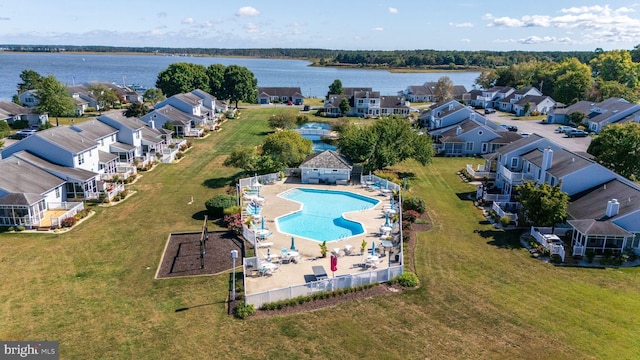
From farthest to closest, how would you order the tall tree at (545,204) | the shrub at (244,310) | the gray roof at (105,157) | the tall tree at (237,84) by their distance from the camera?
the tall tree at (237,84) → the gray roof at (105,157) → the tall tree at (545,204) → the shrub at (244,310)

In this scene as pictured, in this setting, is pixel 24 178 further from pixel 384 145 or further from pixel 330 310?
pixel 384 145

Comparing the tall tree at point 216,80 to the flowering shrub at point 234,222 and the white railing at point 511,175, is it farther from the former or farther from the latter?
the white railing at point 511,175

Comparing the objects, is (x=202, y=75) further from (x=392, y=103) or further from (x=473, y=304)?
(x=473, y=304)

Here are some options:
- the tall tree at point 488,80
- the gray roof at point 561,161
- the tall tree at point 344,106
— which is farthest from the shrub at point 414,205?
the tall tree at point 488,80

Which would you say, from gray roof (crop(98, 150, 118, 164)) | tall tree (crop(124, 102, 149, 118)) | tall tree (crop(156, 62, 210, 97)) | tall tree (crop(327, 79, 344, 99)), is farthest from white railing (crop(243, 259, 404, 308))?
tall tree (crop(327, 79, 344, 99))

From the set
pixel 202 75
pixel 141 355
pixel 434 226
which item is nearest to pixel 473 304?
pixel 434 226

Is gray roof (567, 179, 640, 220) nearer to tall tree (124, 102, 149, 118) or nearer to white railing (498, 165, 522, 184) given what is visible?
white railing (498, 165, 522, 184)
